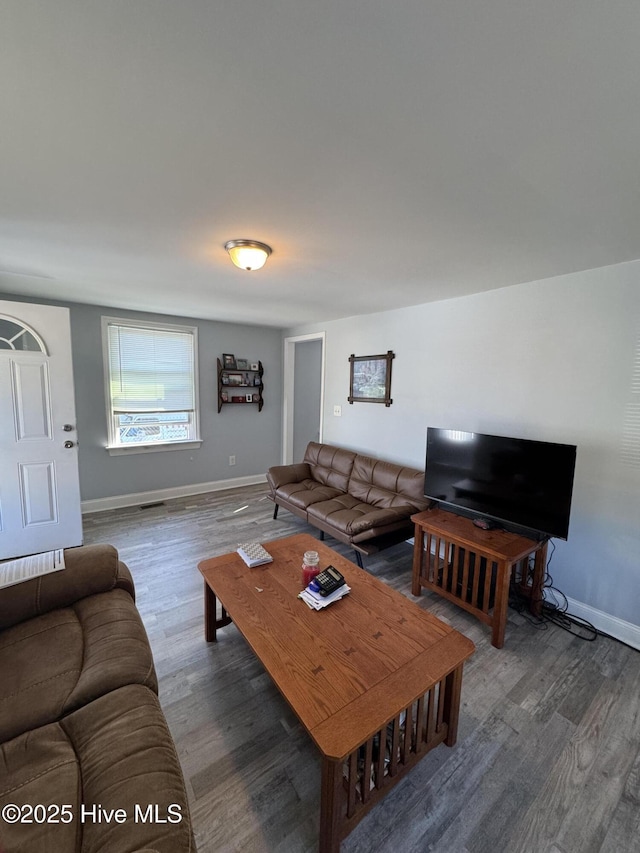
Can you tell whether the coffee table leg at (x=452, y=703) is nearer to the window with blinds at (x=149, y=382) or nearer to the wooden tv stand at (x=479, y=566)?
the wooden tv stand at (x=479, y=566)

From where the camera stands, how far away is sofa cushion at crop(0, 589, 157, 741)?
1064mm

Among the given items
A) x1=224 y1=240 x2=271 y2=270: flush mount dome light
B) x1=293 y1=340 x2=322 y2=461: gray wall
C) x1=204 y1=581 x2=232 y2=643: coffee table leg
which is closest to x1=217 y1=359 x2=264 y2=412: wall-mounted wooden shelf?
x1=293 y1=340 x2=322 y2=461: gray wall

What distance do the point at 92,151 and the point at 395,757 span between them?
241cm

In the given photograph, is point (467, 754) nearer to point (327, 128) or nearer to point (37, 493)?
point (327, 128)

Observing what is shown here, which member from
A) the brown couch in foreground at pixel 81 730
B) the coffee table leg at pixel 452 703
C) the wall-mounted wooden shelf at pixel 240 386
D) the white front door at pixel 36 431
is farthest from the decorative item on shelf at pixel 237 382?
the coffee table leg at pixel 452 703

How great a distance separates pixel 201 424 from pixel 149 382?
83 centimetres

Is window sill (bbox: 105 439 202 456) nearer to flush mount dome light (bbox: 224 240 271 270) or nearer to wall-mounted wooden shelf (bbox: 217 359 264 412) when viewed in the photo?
wall-mounted wooden shelf (bbox: 217 359 264 412)

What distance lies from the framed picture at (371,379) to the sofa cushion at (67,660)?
2809 mm

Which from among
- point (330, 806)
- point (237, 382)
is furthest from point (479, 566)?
point (237, 382)

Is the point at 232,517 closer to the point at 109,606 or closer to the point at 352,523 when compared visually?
the point at 352,523

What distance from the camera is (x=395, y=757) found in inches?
48.4

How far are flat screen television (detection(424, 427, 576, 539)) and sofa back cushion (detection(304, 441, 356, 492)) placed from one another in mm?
1104

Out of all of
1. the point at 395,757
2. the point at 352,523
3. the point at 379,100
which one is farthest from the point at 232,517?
the point at 379,100

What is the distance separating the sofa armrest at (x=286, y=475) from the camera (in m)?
3.73
